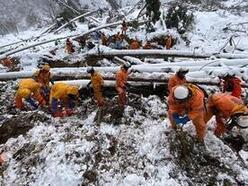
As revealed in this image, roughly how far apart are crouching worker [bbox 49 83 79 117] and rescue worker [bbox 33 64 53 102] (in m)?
0.76

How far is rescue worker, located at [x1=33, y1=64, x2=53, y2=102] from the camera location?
781 cm

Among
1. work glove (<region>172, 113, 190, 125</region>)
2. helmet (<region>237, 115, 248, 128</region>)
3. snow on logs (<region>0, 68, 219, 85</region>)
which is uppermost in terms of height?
helmet (<region>237, 115, 248, 128</region>)

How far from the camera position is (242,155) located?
224 inches

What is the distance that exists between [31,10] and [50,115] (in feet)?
107

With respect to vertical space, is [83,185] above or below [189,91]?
below

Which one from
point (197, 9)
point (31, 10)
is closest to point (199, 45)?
point (197, 9)

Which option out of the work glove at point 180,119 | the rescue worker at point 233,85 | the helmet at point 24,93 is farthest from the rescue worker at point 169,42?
the work glove at point 180,119

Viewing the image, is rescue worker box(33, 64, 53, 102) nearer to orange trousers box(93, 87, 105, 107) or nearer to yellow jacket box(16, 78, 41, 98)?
yellow jacket box(16, 78, 41, 98)

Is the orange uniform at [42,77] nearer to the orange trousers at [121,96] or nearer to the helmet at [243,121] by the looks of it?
the orange trousers at [121,96]

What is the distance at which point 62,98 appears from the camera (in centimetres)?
712

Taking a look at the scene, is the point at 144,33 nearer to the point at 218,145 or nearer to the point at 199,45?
the point at 199,45

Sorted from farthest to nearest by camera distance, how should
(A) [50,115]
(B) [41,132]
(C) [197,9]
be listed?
(C) [197,9] → (A) [50,115] → (B) [41,132]

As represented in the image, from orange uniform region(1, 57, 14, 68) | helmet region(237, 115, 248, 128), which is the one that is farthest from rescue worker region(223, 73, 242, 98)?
orange uniform region(1, 57, 14, 68)

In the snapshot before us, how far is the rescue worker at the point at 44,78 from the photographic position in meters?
7.81
